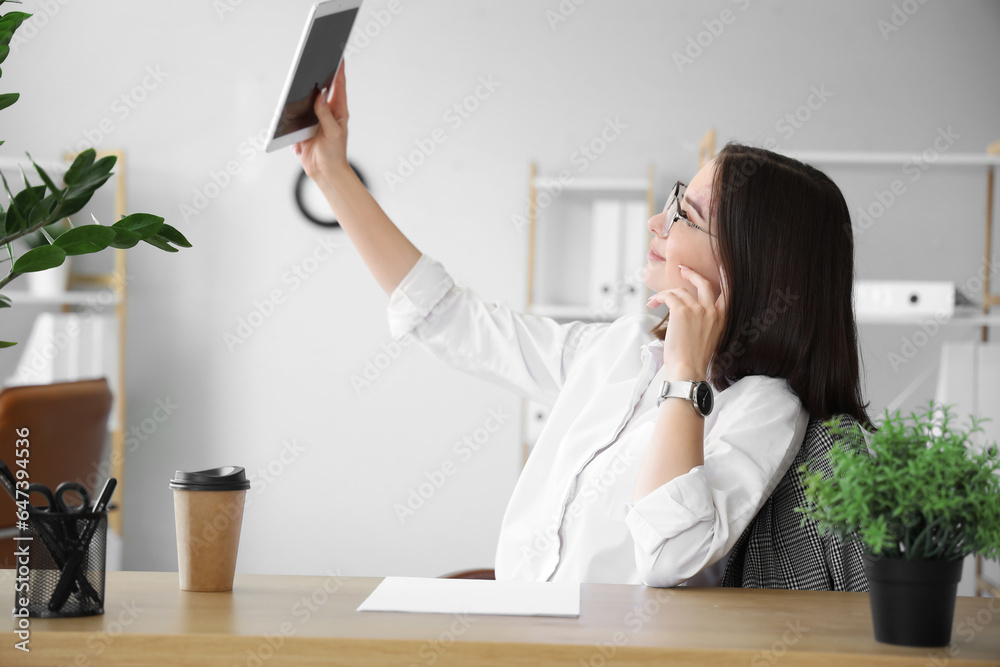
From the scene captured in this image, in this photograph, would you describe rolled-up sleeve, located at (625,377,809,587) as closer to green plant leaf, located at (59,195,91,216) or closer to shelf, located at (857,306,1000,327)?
green plant leaf, located at (59,195,91,216)

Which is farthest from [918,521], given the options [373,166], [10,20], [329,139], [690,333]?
[373,166]

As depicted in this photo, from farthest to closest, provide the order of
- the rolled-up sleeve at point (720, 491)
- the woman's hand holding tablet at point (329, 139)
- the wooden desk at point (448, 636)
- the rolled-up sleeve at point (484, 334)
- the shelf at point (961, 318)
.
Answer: the shelf at point (961, 318), the rolled-up sleeve at point (484, 334), the woman's hand holding tablet at point (329, 139), the rolled-up sleeve at point (720, 491), the wooden desk at point (448, 636)

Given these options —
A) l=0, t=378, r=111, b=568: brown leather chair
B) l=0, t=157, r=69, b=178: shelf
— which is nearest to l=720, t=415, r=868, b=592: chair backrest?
l=0, t=378, r=111, b=568: brown leather chair

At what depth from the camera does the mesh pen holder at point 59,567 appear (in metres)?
0.77

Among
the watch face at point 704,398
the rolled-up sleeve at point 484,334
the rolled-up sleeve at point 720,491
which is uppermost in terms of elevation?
the rolled-up sleeve at point 484,334

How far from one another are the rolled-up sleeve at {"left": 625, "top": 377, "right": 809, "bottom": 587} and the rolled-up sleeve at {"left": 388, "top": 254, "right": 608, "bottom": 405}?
426mm

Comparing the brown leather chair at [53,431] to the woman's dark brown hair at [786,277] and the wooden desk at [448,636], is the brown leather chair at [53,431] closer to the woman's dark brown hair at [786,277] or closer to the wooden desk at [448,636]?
the wooden desk at [448,636]

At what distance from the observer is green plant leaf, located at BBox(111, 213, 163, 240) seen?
0.79 metres

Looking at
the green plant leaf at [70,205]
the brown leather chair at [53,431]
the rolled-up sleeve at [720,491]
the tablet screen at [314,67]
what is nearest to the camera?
the green plant leaf at [70,205]

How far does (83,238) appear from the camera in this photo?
0.78 metres

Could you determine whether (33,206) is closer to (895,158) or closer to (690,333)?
(690,333)

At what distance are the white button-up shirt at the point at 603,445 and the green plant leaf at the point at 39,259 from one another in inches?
26.3

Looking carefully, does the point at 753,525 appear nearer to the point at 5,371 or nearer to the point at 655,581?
the point at 655,581

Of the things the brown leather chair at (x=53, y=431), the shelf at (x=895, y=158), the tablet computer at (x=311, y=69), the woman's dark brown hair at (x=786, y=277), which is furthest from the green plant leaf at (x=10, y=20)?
the shelf at (x=895, y=158)
